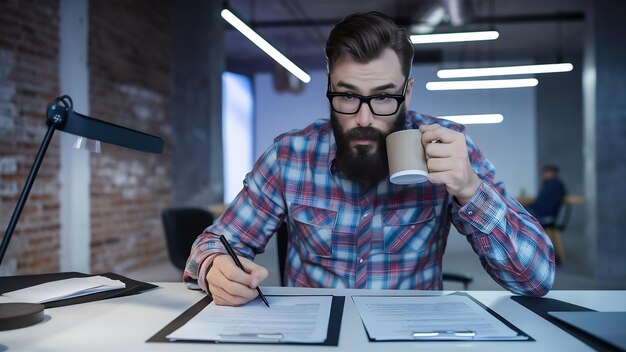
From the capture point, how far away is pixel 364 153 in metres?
1.29

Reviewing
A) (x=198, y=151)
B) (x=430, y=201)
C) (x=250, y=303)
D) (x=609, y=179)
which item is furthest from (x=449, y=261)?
(x=250, y=303)

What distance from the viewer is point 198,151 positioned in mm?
5641

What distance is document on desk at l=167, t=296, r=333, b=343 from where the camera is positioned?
787mm

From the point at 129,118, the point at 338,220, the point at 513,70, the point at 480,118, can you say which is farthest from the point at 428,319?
the point at 480,118

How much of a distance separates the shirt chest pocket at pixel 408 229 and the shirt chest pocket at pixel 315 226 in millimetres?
149

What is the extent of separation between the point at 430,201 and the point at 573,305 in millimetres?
452

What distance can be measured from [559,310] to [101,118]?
450 centimetres

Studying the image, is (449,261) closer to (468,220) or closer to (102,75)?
(102,75)

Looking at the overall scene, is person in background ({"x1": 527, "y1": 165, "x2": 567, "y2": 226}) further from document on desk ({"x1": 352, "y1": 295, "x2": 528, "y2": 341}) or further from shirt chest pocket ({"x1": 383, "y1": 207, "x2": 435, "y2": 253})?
document on desk ({"x1": 352, "y1": 295, "x2": 528, "y2": 341})

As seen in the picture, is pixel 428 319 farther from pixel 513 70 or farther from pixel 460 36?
pixel 513 70

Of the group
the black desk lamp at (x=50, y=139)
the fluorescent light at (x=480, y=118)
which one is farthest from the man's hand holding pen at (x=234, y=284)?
the fluorescent light at (x=480, y=118)

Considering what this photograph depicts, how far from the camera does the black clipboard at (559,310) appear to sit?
2.49 ft

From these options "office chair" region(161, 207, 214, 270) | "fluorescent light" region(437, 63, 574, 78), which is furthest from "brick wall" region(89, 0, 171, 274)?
"fluorescent light" region(437, 63, 574, 78)

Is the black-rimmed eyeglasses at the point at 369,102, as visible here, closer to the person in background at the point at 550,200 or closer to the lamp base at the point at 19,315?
the lamp base at the point at 19,315
